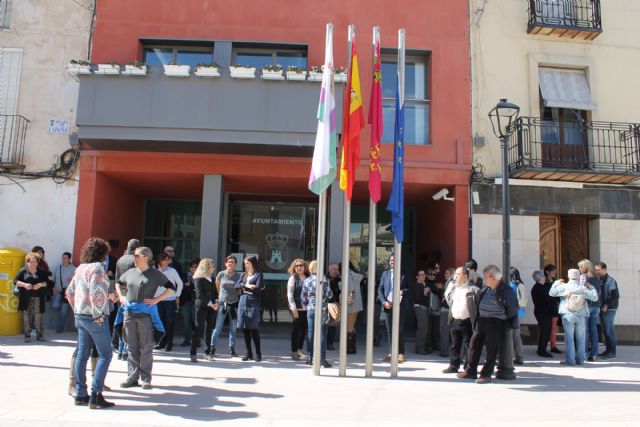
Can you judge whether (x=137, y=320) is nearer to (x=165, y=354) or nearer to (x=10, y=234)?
(x=165, y=354)

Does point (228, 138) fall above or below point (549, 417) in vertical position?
above

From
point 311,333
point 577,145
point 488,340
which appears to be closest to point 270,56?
point 311,333

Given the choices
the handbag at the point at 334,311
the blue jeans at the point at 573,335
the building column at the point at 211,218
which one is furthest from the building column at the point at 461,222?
the building column at the point at 211,218

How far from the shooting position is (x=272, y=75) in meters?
10.6

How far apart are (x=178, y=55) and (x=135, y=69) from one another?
1.98 metres

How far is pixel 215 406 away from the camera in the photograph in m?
5.84

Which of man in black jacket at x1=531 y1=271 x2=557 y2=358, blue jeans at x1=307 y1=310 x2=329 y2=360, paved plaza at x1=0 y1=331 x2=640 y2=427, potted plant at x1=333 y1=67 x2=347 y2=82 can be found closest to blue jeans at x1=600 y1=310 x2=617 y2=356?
man in black jacket at x1=531 y1=271 x2=557 y2=358

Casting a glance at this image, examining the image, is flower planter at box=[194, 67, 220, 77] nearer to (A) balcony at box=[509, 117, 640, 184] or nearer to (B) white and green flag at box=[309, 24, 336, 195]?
(B) white and green flag at box=[309, 24, 336, 195]

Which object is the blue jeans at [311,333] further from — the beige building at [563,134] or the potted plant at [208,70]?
the potted plant at [208,70]

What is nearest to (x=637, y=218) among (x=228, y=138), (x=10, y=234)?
(x=228, y=138)

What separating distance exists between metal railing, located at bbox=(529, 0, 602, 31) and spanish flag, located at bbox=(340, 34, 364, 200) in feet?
A: 22.0

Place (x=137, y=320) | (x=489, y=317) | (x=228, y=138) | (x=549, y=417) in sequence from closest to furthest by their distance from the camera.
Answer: (x=549, y=417), (x=137, y=320), (x=489, y=317), (x=228, y=138)

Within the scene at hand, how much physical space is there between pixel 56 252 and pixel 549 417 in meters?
10.3

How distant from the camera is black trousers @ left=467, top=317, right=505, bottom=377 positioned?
748 cm
